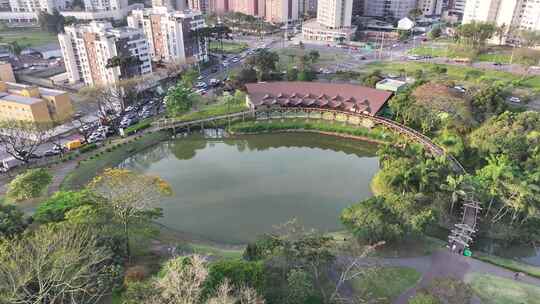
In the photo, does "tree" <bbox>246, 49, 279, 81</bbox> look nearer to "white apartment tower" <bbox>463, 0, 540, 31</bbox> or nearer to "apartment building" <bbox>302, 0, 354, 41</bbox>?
"apartment building" <bbox>302, 0, 354, 41</bbox>

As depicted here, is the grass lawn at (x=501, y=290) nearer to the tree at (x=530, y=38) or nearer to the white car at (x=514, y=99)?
the white car at (x=514, y=99)

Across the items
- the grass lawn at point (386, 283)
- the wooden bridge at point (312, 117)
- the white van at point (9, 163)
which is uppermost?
the wooden bridge at point (312, 117)

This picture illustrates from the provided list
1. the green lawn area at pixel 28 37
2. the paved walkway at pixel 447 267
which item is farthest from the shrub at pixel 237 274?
the green lawn area at pixel 28 37

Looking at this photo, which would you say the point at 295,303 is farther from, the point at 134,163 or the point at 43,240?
the point at 134,163

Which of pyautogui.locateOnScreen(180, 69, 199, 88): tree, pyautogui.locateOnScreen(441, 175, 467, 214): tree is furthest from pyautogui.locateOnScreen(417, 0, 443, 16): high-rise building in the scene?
pyautogui.locateOnScreen(441, 175, 467, 214): tree

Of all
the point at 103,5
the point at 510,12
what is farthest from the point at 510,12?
the point at 103,5

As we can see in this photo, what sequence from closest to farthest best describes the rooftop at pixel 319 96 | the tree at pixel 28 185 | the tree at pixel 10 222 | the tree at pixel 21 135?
the tree at pixel 10 222, the tree at pixel 28 185, the tree at pixel 21 135, the rooftop at pixel 319 96

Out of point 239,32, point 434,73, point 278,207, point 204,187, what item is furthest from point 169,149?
point 239,32
